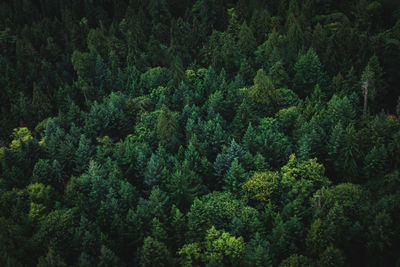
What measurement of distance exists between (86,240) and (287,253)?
852 inches

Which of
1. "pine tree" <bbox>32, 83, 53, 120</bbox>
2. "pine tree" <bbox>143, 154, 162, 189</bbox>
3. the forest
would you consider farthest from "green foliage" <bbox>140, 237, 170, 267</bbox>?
"pine tree" <bbox>32, 83, 53, 120</bbox>

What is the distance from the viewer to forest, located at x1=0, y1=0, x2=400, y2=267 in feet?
137

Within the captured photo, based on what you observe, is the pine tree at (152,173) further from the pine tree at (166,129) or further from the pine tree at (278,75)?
the pine tree at (278,75)

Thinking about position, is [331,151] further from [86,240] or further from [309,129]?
[86,240]

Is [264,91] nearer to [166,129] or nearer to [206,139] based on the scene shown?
[206,139]

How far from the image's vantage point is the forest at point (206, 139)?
41.8 m

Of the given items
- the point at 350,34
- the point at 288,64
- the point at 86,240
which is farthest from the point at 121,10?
the point at 86,240

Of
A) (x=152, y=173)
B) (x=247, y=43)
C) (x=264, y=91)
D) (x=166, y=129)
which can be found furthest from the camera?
(x=247, y=43)

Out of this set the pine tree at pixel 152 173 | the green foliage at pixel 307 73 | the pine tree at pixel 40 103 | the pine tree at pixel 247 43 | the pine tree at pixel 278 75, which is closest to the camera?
the pine tree at pixel 152 173

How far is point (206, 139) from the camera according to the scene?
58.8 metres

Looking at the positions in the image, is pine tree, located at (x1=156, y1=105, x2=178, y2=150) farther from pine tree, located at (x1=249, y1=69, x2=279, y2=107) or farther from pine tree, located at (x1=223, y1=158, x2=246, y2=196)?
pine tree, located at (x1=249, y1=69, x2=279, y2=107)

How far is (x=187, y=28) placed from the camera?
295 ft

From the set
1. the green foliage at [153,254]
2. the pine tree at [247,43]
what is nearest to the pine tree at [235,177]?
the green foliage at [153,254]

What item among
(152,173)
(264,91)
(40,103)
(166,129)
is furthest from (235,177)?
(40,103)
